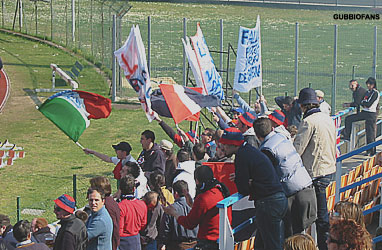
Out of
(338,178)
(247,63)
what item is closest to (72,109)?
(338,178)

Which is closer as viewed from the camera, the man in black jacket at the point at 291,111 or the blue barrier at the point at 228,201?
the blue barrier at the point at 228,201

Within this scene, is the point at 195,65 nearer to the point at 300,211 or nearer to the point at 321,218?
the point at 321,218

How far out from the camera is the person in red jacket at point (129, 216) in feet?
25.9

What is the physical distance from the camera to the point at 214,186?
7.38 meters

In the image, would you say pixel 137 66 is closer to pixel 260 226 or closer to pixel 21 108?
pixel 260 226

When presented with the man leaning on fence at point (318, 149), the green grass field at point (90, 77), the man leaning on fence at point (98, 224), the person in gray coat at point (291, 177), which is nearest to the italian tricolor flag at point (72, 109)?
the green grass field at point (90, 77)

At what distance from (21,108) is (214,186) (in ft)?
57.1

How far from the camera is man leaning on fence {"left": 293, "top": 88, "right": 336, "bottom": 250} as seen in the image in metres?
7.80

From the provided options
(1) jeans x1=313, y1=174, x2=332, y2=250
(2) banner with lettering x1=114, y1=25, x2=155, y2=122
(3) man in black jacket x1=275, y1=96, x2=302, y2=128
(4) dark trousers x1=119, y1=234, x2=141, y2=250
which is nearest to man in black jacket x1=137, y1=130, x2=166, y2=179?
(2) banner with lettering x1=114, y1=25, x2=155, y2=122

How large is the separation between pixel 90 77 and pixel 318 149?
2083 centimetres

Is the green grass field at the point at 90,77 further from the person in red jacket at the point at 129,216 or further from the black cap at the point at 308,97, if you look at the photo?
the black cap at the point at 308,97

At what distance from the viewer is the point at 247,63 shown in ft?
49.9

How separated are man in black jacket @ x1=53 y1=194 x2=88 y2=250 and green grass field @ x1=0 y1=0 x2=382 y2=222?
5618mm

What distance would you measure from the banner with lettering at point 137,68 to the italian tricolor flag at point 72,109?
63 centimetres
